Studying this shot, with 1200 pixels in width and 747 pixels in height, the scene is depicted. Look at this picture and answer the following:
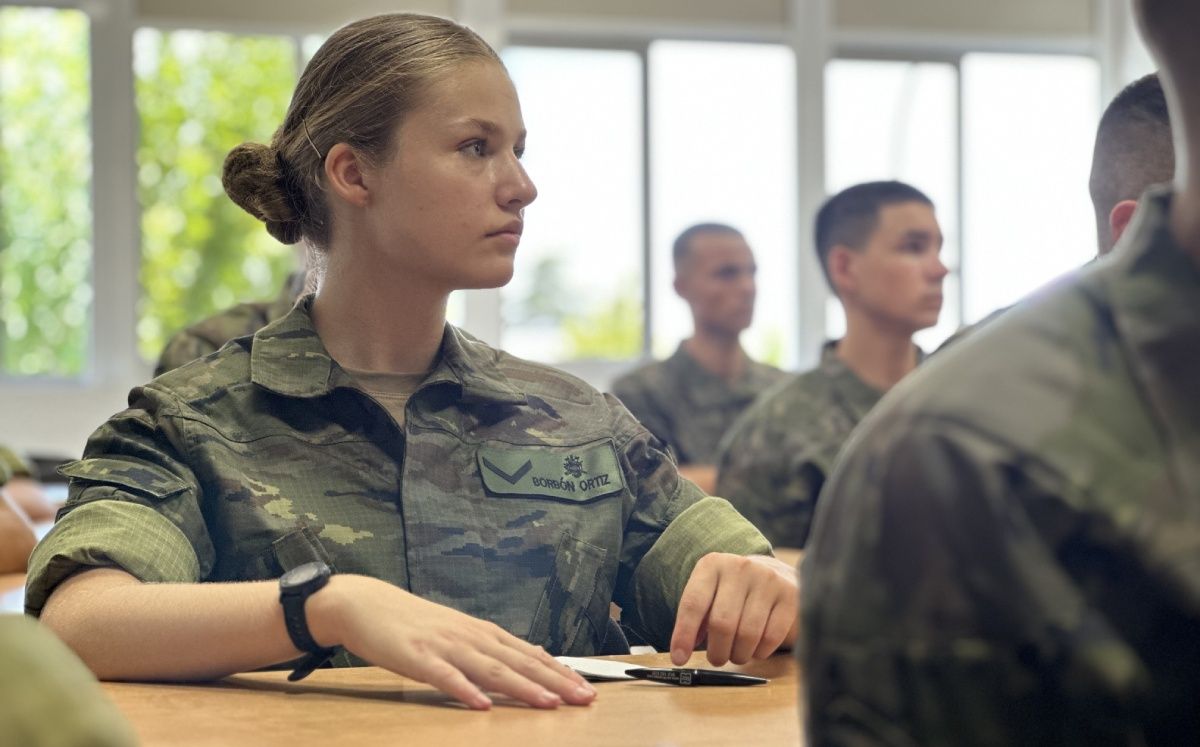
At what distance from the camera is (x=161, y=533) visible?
147 centimetres

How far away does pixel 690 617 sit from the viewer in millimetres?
1410

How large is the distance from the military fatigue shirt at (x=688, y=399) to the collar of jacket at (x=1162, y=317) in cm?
490

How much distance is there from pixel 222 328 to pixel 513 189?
245 cm

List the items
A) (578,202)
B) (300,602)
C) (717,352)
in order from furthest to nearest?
(578,202)
(717,352)
(300,602)

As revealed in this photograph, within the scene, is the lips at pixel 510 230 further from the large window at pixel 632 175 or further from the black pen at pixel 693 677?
the large window at pixel 632 175

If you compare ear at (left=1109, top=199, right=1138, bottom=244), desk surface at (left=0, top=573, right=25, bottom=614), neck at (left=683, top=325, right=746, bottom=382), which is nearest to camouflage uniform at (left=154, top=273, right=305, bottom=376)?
desk surface at (left=0, top=573, right=25, bottom=614)

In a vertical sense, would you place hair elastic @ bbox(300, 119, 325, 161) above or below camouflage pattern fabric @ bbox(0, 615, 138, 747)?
above

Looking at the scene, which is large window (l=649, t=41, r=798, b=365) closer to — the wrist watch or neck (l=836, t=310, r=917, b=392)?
neck (l=836, t=310, r=917, b=392)

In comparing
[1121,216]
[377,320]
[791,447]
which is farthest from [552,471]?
[791,447]

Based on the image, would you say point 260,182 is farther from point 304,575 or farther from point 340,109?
point 304,575

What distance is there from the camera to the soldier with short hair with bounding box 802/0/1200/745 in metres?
0.56

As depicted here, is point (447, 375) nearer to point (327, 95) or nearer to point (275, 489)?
point (275, 489)

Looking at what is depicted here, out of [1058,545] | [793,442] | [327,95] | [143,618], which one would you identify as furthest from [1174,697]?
[793,442]

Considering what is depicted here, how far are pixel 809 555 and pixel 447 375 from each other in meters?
1.16
